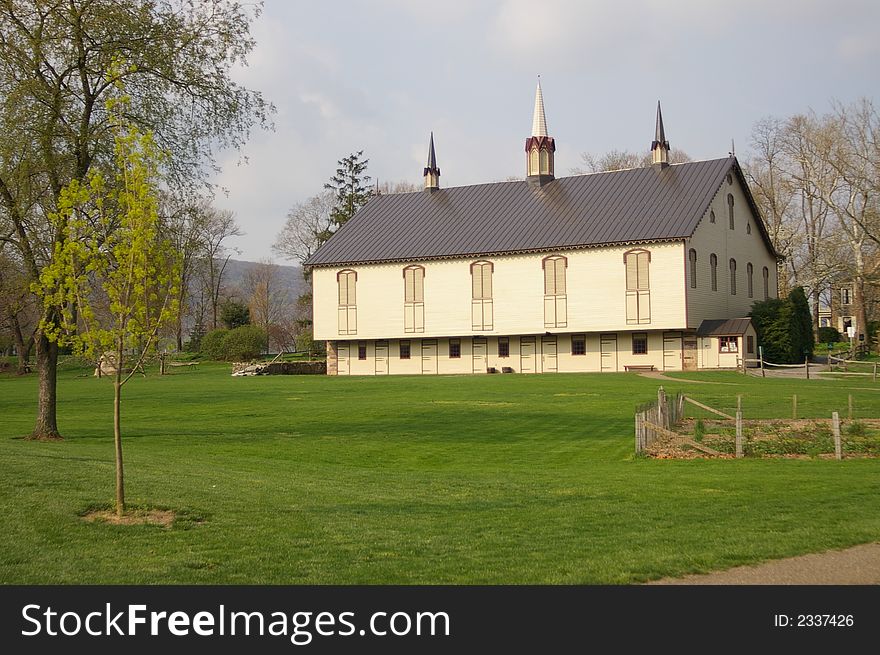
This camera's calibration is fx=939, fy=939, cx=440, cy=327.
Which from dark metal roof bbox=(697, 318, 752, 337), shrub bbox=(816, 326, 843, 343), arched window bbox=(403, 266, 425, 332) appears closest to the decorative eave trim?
arched window bbox=(403, 266, 425, 332)

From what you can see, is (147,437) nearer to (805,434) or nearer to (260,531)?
(260,531)

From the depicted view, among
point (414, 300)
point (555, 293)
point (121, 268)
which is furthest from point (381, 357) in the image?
point (121, 268)

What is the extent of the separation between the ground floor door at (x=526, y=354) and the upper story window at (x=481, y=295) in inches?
94.9

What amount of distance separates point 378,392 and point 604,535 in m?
31.8

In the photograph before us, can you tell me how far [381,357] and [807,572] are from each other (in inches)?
2185

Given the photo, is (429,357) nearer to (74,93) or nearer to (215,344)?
(215,344)

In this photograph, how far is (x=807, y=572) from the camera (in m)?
9.80

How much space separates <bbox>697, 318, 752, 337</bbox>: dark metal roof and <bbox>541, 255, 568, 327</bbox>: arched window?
27.2 ft

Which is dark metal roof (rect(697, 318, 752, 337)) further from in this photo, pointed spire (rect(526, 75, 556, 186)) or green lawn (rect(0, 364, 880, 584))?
green lawn (rect(0, 364, 880, 584))

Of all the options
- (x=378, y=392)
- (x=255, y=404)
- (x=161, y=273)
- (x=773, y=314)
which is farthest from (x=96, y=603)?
(x=773, y=314)

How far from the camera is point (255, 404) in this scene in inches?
1457

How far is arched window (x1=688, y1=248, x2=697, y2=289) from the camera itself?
56312 mm

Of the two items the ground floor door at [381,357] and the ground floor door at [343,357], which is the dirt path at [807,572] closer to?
the ground floor door at [381,357]

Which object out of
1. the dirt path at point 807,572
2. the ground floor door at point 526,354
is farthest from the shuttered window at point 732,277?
the dirt path at point 807,572
